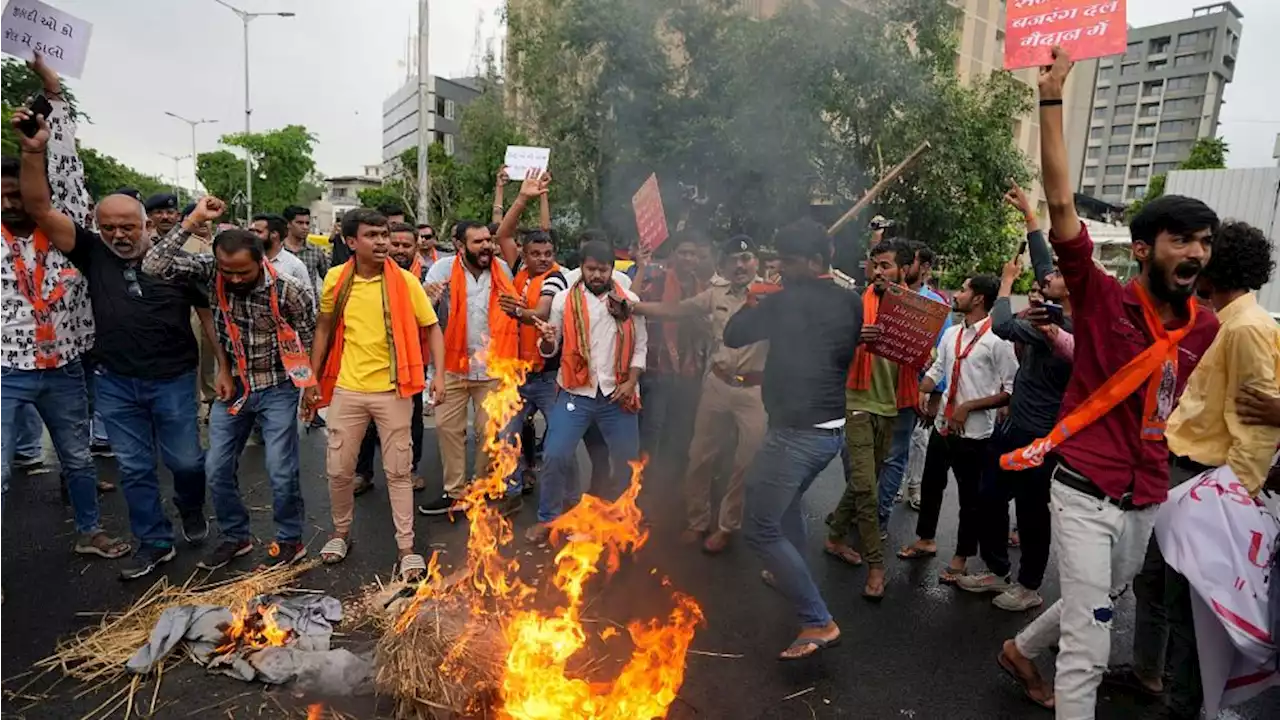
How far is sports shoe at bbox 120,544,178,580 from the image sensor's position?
4.04 metres

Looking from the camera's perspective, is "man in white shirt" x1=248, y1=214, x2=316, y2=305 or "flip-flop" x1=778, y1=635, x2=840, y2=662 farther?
"man in white shirt" x1=248, y1=214, x2=316, y2=305

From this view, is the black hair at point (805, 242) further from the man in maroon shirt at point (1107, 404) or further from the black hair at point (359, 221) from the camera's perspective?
the black hair at point (359, 221)

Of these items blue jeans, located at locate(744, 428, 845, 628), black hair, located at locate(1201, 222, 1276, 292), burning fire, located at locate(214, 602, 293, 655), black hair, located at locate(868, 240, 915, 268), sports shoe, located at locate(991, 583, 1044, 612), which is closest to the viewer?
black hair, located at locate(1201, 222, 1276, 292)

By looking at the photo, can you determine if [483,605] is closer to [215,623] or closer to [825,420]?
[215,623]

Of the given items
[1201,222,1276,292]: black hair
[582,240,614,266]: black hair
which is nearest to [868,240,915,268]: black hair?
[582,240,614,266]: black hair

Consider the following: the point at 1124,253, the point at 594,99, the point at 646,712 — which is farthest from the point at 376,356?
the point at 1124,253

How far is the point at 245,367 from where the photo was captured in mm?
4145

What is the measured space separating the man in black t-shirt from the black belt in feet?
14.5

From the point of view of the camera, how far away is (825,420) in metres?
3.62

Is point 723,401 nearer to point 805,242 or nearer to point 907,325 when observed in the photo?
point 907,325

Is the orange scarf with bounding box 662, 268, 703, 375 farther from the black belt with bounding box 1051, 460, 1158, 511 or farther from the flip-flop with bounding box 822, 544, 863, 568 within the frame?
the black belt with bounding box 1051, 460, 1158, 511

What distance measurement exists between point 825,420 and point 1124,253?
24.5 m

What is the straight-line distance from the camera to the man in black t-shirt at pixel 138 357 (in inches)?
152

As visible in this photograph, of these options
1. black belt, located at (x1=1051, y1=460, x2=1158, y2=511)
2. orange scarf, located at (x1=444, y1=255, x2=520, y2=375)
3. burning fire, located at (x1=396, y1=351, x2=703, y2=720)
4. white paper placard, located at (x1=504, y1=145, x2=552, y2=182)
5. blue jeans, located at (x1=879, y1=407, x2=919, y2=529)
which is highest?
white paper placard, located at (x1=504, y1=145, x2=552, y2=182)
